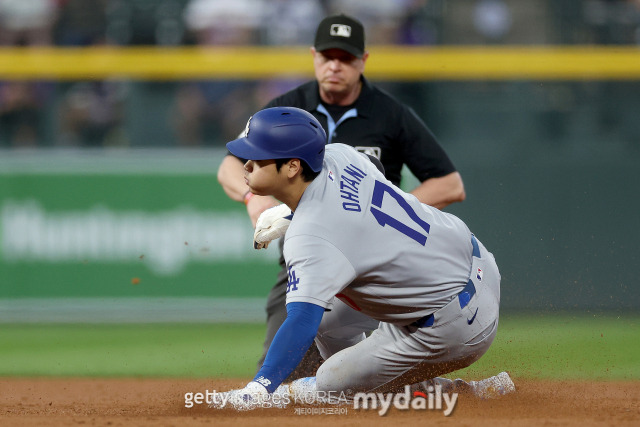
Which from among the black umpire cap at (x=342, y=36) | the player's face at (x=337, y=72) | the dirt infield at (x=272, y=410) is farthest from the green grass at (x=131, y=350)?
the black umpire cap at (x=342, y=36)

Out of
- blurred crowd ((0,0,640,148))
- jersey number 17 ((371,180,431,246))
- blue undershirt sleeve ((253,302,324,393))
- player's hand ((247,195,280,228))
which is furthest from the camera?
blurred crowd ((0,0,640,148))

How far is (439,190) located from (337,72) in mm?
919

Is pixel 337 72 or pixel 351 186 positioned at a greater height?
pixel 337 72

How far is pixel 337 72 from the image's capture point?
5500 millimetres

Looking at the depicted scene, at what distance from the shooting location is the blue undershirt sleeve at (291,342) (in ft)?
12.7

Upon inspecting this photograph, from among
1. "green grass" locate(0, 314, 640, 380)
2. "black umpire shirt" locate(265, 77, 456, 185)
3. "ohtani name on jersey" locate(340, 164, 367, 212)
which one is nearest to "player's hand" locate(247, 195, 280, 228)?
"black umpire shirt" locate(265, 77, 456, 185)

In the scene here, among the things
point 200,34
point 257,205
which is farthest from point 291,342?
point 200,34

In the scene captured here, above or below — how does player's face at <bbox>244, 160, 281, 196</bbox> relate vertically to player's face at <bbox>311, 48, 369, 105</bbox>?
below

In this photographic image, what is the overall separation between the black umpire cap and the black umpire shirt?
30 cm

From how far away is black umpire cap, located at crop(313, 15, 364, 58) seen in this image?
18.0 ft

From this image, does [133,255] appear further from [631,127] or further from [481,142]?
[631,127]

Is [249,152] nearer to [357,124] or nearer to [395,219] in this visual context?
[395,219]

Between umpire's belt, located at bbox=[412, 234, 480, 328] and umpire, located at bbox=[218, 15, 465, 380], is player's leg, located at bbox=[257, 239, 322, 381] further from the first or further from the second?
umpire's belt, located at bbox=[412, 234, 480, 328]

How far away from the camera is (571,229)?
32.8 feet
